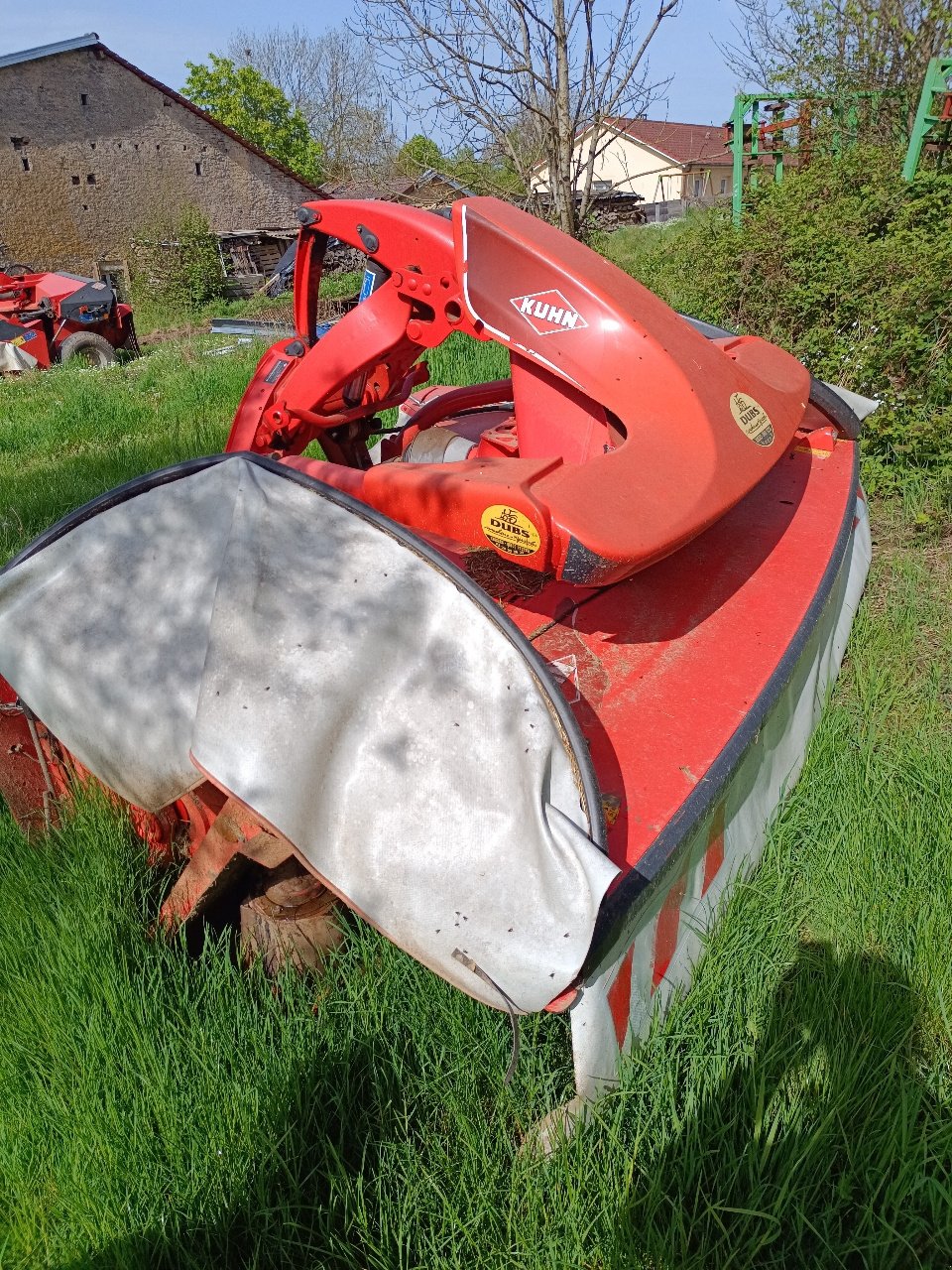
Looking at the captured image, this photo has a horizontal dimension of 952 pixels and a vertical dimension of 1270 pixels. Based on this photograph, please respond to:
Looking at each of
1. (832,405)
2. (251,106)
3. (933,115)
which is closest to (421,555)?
(832,405)

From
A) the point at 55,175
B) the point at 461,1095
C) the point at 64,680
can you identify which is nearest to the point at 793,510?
the point at 461,1095

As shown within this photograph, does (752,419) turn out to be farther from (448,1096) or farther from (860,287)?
(860,287)

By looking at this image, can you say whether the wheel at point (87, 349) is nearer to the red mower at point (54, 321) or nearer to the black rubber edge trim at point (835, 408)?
the red mower at point (54, 321)

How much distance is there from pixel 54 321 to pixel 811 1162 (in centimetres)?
1304

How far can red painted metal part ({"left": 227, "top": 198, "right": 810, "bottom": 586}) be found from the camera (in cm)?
204

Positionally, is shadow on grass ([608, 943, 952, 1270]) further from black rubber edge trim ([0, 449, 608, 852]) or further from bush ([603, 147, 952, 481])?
bush ([603, 147, 952, 481])

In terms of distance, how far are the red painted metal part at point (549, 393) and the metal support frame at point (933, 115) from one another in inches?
210

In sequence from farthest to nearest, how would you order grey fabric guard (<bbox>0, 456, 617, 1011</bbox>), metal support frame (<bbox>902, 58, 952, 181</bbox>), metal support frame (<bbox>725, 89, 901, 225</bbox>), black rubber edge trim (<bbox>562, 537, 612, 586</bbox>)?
metal support frame (<bbox>725, 89, 901, 225</bbox>) → metal support frame (<bbox>902, 58, 952, 181</bbox>) → black rubber edge trim (<bbox>562, 537, 612, 586</bbox>) → grey fabric guard (<bbox>0, 456, 617, 1011</bbox>)

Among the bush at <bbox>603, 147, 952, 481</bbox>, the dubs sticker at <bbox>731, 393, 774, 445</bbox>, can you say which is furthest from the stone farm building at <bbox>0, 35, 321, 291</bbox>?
the dubs sticker at <bbox>731, 393, 774, 445</bbox>

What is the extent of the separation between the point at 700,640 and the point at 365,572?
1.07 metres

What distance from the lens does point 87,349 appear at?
12422 mm

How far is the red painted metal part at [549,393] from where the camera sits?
204 centimetres

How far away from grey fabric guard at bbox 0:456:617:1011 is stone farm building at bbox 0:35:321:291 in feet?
80.0

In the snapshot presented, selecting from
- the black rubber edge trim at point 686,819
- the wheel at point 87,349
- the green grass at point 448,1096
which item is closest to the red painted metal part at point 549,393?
the black rubber edge trim at point 686,819
